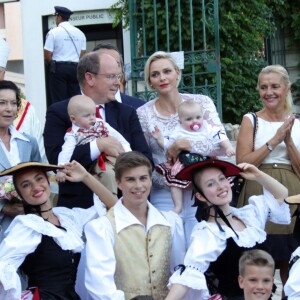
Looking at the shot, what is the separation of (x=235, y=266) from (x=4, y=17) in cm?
868

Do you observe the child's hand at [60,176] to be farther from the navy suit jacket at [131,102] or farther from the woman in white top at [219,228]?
the navy suit jacket at [131,102]

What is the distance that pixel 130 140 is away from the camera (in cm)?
603

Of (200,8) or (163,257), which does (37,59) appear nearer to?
(200,8)

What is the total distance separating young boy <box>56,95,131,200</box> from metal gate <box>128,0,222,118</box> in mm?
4312

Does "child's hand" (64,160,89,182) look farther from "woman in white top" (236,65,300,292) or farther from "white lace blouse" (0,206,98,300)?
"woman in white top" (236,65,300,292)

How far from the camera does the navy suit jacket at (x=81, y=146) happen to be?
586cm

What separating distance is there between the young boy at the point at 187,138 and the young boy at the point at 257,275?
828 millimetres

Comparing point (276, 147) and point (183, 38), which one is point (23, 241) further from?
point (183, 38)

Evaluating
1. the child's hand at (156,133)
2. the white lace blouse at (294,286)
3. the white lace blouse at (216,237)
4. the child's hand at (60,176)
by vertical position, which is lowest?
the white lace blouse at (294,286)

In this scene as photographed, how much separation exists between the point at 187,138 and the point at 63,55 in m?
5.50

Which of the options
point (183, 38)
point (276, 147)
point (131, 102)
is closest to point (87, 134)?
point (131, 102)

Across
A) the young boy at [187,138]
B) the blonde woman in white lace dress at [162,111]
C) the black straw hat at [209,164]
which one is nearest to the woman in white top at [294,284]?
the black straw hat at [209,164]

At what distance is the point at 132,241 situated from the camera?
17.7ft

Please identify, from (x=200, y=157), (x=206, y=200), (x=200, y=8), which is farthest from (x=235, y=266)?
(x=200, y=8)
